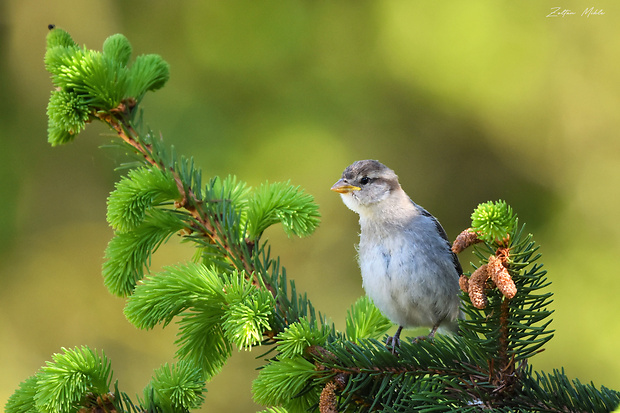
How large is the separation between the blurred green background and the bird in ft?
5.27

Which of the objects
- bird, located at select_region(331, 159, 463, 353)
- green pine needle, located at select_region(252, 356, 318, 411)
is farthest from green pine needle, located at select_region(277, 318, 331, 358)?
bird, located at select_region(331, 159, 463, 353)

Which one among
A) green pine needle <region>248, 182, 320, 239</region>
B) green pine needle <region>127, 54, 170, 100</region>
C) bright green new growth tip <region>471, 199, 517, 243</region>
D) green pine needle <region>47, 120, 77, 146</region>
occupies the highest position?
green pine needle <region>127, 54, 170, 100</region>

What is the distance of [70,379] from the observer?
1245 mm

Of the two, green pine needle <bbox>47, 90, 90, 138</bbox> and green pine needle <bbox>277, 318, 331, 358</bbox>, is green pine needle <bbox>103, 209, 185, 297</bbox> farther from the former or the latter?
green pine needle <bbox>277, 318, 331, 358</bbox>

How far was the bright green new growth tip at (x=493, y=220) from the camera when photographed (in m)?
1.08

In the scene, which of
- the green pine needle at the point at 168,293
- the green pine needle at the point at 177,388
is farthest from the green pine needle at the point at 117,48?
the green pine needle at the point at 177,388

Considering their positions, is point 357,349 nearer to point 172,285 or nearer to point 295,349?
point 295,349

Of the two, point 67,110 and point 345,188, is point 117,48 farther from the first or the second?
point 345,188

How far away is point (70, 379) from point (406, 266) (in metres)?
1.24

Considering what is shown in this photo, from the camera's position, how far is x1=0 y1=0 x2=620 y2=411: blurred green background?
4.06 metres

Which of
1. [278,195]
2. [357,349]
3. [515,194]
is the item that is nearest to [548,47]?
[515,194]

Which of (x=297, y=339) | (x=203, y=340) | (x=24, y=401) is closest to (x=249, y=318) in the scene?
(x=297, y=339)

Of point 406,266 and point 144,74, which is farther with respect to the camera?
point 406,266

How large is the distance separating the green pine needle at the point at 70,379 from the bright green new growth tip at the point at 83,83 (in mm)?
578
